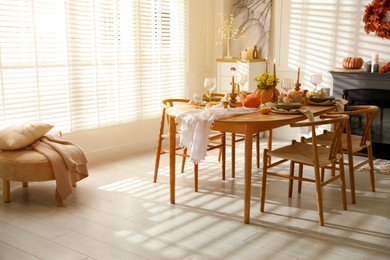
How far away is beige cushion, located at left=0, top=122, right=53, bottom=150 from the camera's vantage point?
12.3 ft

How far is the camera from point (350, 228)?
3.24 meters

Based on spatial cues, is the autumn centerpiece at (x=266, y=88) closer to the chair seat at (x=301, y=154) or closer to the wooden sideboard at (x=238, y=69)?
the chair seat at (x=301, y=154)

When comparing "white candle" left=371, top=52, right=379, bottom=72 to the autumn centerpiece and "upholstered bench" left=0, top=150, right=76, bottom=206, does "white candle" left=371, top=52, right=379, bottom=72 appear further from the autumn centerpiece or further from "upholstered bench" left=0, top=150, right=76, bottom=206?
"upholstered bench" left=0, top=150, right=76, bottom=206

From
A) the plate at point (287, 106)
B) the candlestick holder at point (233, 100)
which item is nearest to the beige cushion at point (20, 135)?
the candlestick holder at point (233, 100)

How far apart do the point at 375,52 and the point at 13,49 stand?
154 inches

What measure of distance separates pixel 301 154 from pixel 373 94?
2152mm

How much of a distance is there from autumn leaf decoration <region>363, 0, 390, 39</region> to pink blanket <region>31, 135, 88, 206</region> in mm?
3500

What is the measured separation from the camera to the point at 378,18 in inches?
202

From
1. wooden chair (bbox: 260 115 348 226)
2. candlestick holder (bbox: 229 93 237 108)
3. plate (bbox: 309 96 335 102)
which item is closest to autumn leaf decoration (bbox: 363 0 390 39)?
plate (bbox: 309 96 335 102)

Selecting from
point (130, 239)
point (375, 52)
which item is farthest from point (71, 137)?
point (375, 52)

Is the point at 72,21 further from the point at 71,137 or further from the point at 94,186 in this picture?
the point at 94,186

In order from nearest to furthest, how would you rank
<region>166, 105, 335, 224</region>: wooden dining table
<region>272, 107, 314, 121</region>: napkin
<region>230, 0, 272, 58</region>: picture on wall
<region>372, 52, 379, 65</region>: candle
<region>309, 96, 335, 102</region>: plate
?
<region>166, 105, 335, 224</region>: wooden dining table → <region>272, 107, 314, 121</region>: napkin → <region>309, 96, 335, 102</region>: plate → <region>372, 52, 379, 65</region>: candle → <region>230, 0, 272, 58</region>: picture on wall

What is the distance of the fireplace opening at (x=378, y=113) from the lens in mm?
5145

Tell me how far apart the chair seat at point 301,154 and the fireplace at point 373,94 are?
183 cm
